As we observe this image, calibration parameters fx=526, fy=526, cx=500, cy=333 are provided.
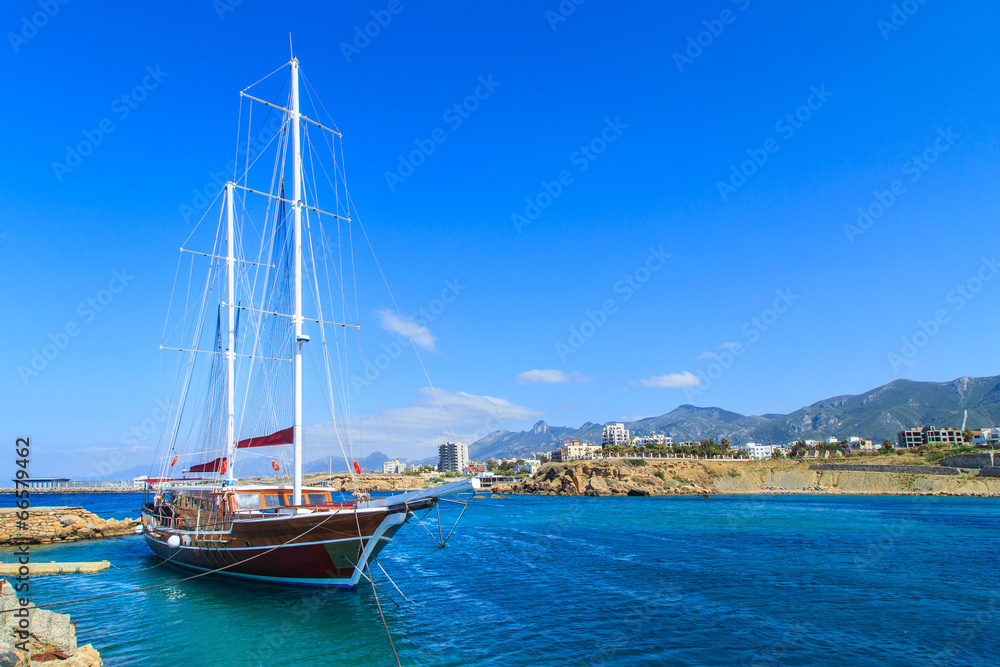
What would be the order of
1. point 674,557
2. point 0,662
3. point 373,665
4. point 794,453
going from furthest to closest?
point 794,453 < point 674,557 < point 373,665 < point 0,662

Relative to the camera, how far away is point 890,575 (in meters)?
25.9

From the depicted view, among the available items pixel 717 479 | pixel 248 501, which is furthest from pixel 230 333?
pixel 717 479

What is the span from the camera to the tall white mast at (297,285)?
65.3 ft

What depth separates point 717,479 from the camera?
12875 centimetres

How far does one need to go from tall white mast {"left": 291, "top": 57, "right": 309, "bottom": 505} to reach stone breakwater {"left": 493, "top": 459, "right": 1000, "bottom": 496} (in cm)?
10466

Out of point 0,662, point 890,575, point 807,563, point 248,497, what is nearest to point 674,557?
point 807,563

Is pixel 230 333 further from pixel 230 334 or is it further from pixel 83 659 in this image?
pixel 83 659

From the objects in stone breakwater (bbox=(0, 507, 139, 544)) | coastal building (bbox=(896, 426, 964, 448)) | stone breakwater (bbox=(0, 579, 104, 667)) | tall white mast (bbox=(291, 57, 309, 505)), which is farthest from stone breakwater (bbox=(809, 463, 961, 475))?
stone breakwater (bbox=(0, 579, 104, 667))

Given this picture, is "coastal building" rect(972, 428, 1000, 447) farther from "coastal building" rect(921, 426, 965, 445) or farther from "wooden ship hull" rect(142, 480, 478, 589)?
"wooden ship hull" rect(142, 480, 478, 589)

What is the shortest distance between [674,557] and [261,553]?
23083mm

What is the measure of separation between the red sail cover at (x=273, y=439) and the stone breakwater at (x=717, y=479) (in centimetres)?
10107

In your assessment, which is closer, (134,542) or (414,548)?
(414,548)

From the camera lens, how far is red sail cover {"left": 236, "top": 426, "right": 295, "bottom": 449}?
21.3 m

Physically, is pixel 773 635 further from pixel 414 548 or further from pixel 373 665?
pixel 414 548
